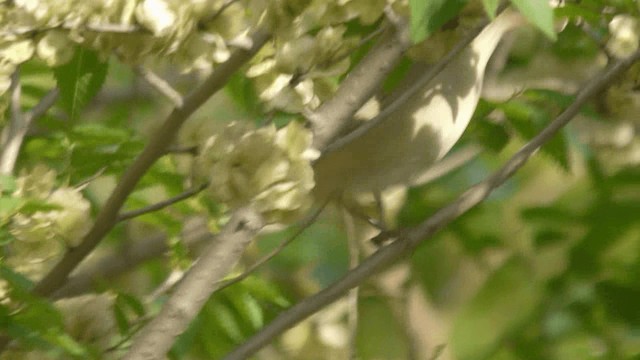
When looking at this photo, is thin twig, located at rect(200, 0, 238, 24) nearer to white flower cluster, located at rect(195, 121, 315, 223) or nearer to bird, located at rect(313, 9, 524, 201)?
white flower cluster, located at rect(195, 121, 315, 223)

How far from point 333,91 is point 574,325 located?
40.5 inches

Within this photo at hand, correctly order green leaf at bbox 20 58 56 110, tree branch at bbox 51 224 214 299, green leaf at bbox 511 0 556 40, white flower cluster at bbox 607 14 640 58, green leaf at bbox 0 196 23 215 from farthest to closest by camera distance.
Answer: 1. tree branch at bbox 51 224 214 299
2. green leaf at bbox 20 58 56 110
3. white flower cluster at bbox 607 14 640 58
4. green leaf at bbox 0 196 23 215
5. green leaf at bbox 511 0 556 40

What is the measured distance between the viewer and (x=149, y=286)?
246 centimetres

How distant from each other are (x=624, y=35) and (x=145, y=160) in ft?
2.07

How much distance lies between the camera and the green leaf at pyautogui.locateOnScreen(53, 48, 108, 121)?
51.8 inches

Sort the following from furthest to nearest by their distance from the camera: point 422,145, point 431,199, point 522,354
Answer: point 431,199, point 522,354, point 422,145

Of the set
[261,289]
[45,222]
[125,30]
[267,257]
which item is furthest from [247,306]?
[125,30]

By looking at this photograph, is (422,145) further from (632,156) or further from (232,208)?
(632,156)

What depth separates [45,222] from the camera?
4.35 feet

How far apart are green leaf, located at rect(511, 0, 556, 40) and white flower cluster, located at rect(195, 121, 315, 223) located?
9.9 inches

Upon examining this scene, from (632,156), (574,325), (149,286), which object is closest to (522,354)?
(574,325)

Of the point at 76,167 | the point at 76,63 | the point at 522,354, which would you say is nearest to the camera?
the point at 76,63

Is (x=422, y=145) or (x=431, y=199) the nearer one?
(x=422, y=145)

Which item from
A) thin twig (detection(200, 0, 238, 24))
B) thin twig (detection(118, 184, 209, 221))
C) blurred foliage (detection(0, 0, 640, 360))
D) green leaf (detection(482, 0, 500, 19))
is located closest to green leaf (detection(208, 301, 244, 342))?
blurred foliage (detection(0, 0, 640, 360))
